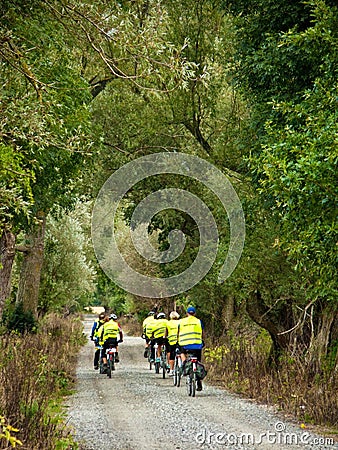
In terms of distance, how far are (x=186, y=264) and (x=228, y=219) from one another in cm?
1047

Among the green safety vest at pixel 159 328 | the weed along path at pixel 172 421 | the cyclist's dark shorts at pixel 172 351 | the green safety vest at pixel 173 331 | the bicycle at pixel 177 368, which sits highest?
the green safety vest at pixel 159 328

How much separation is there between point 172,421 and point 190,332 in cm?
430

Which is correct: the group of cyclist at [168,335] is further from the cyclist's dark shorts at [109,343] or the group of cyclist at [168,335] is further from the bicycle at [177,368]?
the bicycle at [177,368]

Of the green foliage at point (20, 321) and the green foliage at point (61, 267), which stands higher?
the green foliage at point (61, 267)

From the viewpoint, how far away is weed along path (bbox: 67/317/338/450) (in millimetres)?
9438

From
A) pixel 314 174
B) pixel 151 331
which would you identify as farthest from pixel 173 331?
pixel 314 174

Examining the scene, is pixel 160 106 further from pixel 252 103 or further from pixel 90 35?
pixel 90 35

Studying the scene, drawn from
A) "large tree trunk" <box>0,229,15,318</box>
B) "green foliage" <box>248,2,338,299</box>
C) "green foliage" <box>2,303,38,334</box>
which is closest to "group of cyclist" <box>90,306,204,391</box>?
"green foliage" <box>2,303,38,334</box>

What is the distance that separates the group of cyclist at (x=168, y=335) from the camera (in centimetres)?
1572

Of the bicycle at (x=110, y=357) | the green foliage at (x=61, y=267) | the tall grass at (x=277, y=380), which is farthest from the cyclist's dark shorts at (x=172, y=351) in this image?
the green foliage at (x=61, y=267)

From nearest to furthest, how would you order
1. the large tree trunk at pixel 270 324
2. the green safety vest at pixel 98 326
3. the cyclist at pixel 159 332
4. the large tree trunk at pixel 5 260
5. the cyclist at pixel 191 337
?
the cyclist at pixel 191 337 → the large tree trunk at pixel 5 260 → the large tree trunk at pixel 270 324 → the green safety vest at pixel 98 326 → the cyclist at pixel 159 332

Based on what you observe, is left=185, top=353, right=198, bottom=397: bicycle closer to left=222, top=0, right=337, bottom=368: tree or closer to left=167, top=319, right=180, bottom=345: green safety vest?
left=222, top=0, right=337, bottom=368: tree

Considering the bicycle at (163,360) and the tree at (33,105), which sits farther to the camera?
the bicycle at (163,360)

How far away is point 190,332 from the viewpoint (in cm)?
1576
